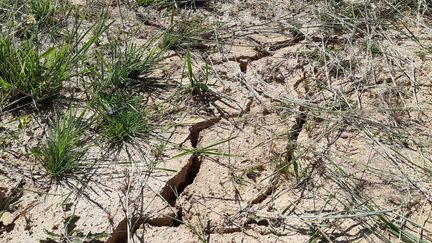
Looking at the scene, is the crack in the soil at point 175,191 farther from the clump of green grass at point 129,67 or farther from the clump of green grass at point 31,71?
the clump of green grass at point 31,71

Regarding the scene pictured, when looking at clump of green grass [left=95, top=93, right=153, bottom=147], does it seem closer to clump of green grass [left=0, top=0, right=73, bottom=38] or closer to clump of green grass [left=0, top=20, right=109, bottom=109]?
clump of green grass [left=0, top=20, right=109, bottom=109]

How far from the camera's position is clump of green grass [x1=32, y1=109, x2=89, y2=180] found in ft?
6.38

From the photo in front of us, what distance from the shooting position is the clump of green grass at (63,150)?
6.38 ft

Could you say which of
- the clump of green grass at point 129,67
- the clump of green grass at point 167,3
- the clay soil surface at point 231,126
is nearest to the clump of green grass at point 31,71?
the clay soil surface at point 231,126

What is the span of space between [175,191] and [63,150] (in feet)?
1.39

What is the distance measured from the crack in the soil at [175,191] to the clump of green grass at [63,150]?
11.8 inches

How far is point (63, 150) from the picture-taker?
195cm

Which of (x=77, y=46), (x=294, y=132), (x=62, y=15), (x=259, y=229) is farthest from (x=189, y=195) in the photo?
(x=62, y=15)

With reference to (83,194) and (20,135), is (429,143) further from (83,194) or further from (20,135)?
(20,135)

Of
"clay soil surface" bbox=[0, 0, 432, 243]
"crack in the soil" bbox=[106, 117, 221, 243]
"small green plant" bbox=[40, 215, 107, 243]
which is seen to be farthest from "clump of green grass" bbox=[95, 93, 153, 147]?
"small green plant" bbox=[40, 215, 107, 243]

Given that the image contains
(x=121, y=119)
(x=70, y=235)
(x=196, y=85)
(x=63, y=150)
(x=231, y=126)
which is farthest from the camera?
(x=196, y=85)

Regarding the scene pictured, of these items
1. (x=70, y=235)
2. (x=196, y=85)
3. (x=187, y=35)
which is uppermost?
(x=187, y=35)

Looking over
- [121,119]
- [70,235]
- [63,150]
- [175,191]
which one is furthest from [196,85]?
[70,235]

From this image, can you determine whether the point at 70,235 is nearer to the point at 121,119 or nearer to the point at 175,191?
the point at 175,191
